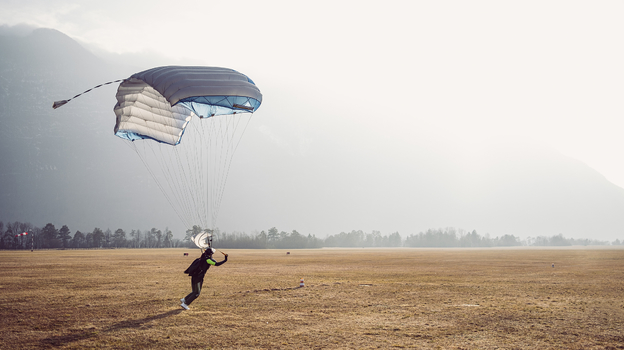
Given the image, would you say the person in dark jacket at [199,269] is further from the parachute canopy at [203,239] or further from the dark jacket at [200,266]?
the parachute canopy at [203,239]

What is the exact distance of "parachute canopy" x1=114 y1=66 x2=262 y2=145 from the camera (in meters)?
16.1

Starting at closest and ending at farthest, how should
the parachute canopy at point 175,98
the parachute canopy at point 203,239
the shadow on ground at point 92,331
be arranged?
1. the shadow on ground at point 92,331
2. the parachute canopy at point 203,239
3. the parachute canopy at point 175,98

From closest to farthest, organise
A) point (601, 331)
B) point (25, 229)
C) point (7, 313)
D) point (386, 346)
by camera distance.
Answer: point (386, 346) → point (601, 331) → point (7, 313) → point (25, 229)

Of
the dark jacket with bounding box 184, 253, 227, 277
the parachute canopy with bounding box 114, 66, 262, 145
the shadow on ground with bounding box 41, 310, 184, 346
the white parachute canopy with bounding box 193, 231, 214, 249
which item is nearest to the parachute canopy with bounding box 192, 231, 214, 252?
the white parachute canopy with bounding box 193, 231, 214, 249

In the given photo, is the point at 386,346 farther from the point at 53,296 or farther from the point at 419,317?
the point at 53,296

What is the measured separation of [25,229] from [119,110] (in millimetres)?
215199

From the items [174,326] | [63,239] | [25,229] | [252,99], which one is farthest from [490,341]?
[25,229]

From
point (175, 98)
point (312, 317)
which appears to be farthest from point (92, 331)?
point (175, 98)

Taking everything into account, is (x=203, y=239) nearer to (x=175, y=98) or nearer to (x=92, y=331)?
(x=92, y=331)

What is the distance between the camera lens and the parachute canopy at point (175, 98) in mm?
16141

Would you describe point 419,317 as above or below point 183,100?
below

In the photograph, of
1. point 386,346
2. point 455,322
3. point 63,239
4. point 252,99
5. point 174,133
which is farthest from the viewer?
point 63,239

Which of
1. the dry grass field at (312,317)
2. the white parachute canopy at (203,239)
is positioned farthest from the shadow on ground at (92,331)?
the white parachute canopy at (203,239)

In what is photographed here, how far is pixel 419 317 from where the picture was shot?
14.5m
